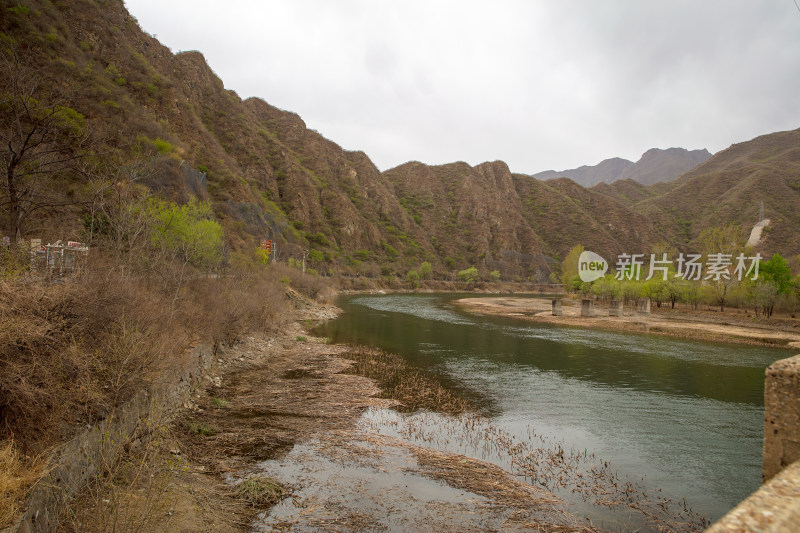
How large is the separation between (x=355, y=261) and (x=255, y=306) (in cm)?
9331

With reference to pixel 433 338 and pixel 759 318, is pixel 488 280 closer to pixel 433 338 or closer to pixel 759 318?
pixel 759 318

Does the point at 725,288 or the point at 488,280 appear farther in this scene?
the point at 488,280

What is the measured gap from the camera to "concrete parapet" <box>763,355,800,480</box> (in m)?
6.31

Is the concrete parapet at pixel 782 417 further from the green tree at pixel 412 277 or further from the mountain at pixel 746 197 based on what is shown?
the green tree at pixel 412 277

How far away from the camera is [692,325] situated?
162 ft

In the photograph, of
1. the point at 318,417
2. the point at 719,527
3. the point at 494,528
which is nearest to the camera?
the point at 719,527

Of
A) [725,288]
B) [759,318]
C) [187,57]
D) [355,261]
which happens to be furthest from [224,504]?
[187,57]

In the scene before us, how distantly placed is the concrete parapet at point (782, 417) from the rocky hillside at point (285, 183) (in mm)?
14089

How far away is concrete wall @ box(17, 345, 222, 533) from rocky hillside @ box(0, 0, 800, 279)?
517cm

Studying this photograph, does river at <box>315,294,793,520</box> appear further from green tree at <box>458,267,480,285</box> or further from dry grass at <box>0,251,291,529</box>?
green tree at <box>458,267,480,285</box>

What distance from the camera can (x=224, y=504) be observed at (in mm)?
8281

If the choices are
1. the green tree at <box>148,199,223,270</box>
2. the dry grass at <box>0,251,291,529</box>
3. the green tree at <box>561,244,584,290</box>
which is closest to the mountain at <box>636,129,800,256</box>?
the green tree at <box>561,244,584,290</box>

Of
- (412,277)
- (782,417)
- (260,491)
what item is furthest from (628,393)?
(412,277)

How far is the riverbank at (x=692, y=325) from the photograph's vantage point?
40.1 m
